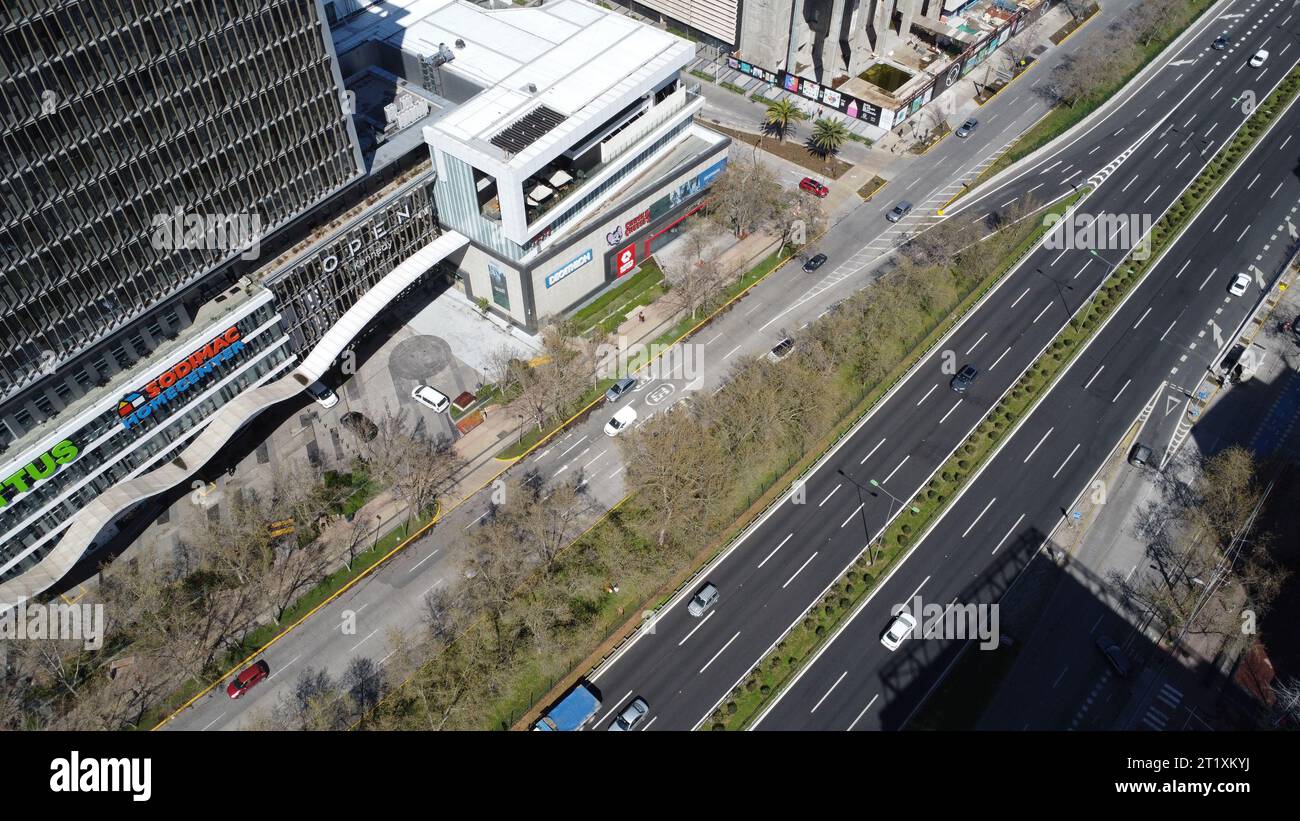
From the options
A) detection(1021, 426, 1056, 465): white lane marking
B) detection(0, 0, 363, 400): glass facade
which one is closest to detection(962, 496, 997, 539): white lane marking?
detection(1021, 426, 1056, 465): white lane marking

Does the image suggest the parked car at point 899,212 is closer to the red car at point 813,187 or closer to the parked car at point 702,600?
the red car at point 813,187

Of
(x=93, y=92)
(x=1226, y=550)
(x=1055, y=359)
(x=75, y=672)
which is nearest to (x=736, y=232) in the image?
(x=1055, y=359)

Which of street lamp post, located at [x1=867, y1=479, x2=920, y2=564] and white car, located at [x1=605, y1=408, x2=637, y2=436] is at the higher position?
white car, located at [x1=605, y1=408, x2=637, y2=436]

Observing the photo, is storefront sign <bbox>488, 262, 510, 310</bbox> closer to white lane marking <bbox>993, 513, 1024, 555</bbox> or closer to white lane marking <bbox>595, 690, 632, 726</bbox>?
white lane marking <bbox>595, 690, 632, 726</bbox>

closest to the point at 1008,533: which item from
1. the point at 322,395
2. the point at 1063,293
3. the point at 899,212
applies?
the point at 1063,293

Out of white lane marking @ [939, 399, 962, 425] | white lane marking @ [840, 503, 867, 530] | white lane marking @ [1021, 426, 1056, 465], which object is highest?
white lane marking @ [939, 399, 962, 425]

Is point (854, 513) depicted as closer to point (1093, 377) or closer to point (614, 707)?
point (614, 707)

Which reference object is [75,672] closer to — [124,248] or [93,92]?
[124,248]
